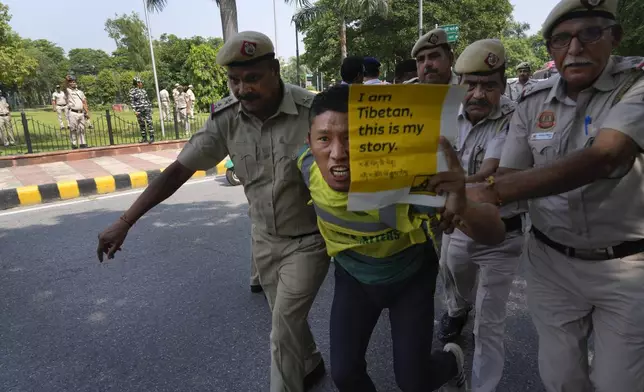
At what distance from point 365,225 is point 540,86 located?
0.94m

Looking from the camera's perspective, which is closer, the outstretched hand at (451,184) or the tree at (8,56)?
the outstretched hand at (451,184)

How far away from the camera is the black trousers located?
1.85 metres

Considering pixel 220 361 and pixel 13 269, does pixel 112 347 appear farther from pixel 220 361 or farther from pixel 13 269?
pixel 13 269

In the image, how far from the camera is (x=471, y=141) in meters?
2.57

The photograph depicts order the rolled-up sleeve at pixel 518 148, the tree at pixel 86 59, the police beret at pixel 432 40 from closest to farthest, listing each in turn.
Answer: the rolled-up sleeve at pixel 518 148, the police beret at pixel 432 40, the tree at pixel 86 59

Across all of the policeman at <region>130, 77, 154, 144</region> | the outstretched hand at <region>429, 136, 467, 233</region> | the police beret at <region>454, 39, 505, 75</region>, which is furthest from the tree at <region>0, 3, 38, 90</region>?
the outstretched hand at <region>429, 136, 467, 233</region>

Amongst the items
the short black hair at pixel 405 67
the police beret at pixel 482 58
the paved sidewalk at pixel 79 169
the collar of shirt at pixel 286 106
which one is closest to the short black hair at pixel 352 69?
the short black hair at pixel 405 67

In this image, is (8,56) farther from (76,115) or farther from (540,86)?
(540,86)

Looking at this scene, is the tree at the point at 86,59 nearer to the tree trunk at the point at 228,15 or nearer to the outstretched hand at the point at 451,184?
the tree trunk at the point at 228,15

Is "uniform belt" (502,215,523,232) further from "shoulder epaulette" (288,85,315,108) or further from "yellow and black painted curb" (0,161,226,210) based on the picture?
"yellow and black painted curb" (0,161,226,210)

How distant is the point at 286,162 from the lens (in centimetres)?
224

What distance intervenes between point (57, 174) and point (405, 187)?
8977 millimetres

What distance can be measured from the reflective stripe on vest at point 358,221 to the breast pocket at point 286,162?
0.67ft

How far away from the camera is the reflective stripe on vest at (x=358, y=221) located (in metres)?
1.61
